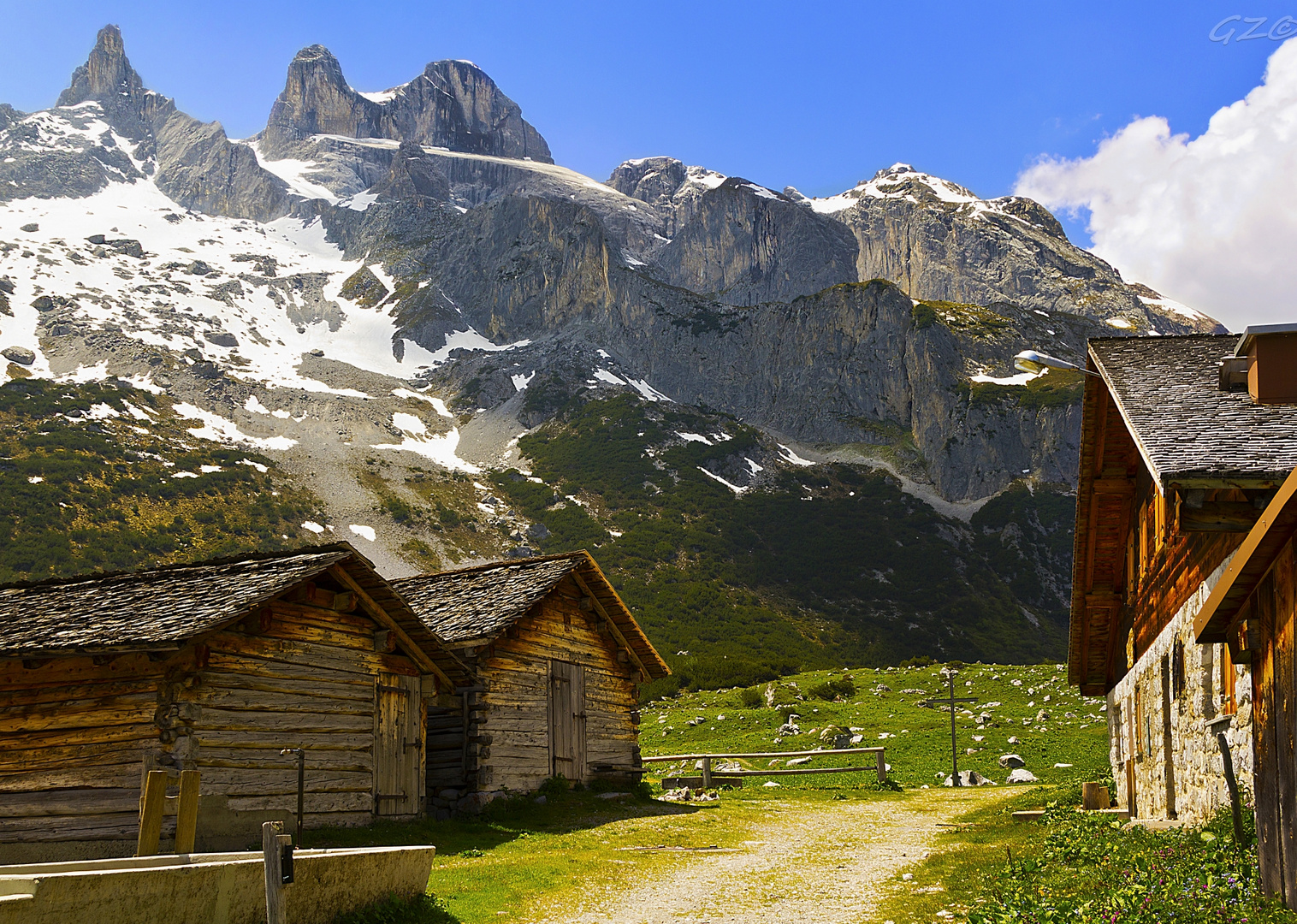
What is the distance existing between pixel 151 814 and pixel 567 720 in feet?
61.3

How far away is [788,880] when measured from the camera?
15.6m

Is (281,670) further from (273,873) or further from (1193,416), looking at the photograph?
(1193,416)

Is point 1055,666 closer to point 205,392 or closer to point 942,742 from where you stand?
point 942,742

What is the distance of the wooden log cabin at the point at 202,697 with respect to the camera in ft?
55.0

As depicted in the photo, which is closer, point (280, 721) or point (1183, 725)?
point (1183, 725)

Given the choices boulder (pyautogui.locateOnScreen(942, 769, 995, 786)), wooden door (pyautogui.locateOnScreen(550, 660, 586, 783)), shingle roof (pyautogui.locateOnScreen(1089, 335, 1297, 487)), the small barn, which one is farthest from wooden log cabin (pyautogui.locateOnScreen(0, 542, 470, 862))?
boulder (pyautogui.locateOnScreen(942, 769, 995, 786))

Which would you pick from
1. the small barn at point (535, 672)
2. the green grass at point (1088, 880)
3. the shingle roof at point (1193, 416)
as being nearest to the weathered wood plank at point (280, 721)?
the small barn at point (535, 672)

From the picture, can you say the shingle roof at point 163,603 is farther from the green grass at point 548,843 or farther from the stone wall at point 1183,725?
the stone wall at point 1183,725

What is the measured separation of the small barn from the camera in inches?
977

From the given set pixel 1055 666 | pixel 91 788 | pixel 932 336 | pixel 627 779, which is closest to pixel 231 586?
pixel 91 788

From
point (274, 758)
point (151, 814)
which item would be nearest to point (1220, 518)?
point (151, 814)

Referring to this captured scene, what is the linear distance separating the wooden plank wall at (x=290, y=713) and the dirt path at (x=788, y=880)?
6.91m

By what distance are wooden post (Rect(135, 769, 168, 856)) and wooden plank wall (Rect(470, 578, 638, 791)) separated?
48.5 feet

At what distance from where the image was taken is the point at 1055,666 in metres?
52.8
